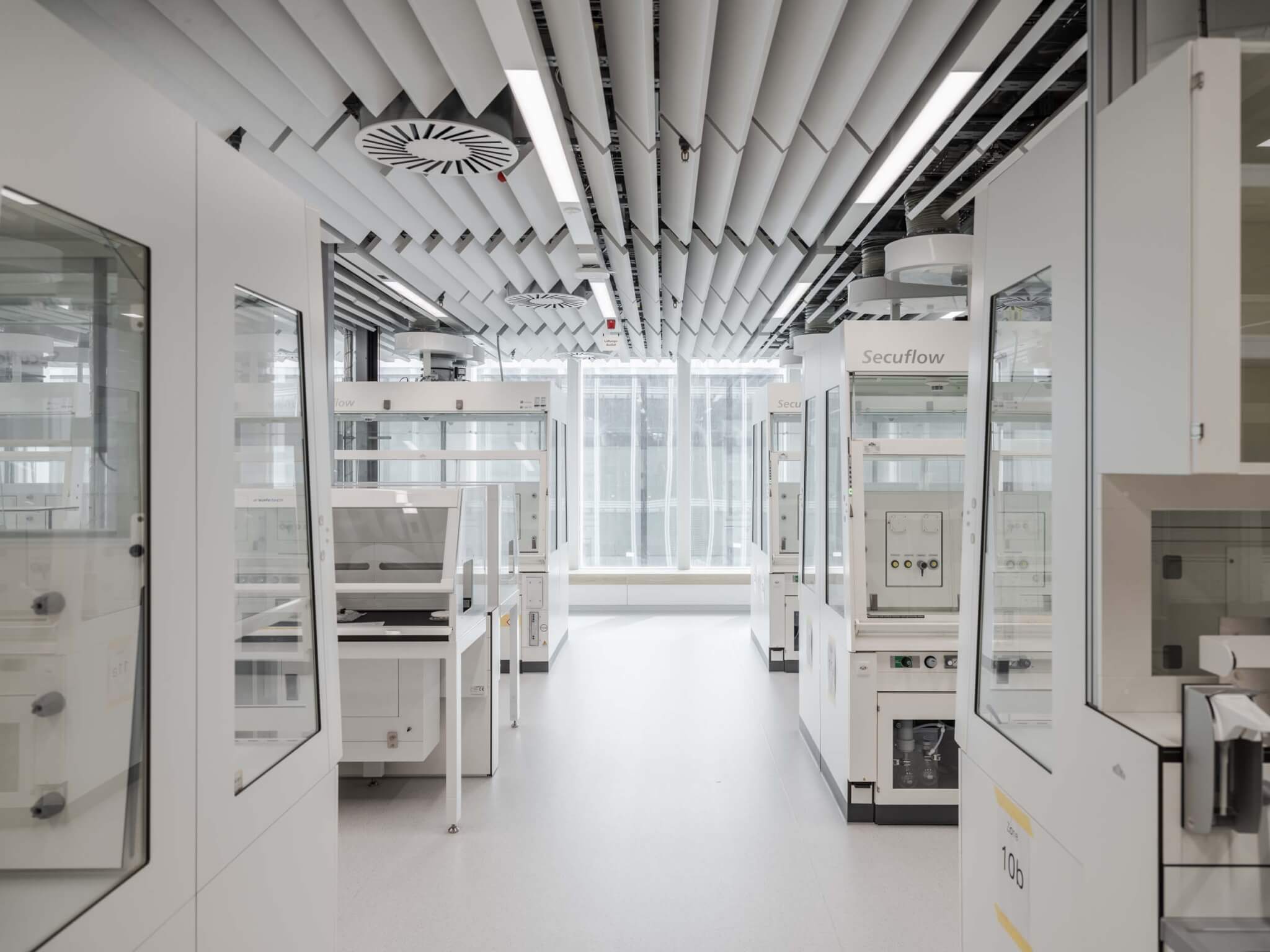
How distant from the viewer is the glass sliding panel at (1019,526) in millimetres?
1926

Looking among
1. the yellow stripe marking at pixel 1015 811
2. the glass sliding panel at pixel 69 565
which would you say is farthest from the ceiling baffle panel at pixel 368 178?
the yellow stripe marking at pixel 1015 811

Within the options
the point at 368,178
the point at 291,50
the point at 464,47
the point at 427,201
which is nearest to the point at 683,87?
the point at 464,47

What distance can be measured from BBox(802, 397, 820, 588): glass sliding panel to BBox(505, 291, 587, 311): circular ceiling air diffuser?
205 cm

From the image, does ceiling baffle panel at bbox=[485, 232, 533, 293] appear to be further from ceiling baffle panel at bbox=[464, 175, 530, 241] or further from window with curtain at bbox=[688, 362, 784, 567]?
window with curtain at bbox=[688, 362, 784, 567]

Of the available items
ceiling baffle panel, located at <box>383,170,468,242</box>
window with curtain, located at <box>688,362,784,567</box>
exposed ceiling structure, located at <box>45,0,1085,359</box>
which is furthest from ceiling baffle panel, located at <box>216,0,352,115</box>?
window with curtain, located at <box>688,362,784,567</box>

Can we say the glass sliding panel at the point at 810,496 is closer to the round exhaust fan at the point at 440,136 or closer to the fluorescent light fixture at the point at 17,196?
the round exhaust fan at the point at 440,136

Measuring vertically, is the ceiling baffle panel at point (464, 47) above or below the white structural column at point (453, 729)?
above

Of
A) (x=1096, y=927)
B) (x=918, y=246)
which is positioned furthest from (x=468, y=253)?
(x=1096, y=927)

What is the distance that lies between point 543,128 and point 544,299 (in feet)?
10.2

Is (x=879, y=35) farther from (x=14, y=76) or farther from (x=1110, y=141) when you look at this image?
(x=14, y=76)

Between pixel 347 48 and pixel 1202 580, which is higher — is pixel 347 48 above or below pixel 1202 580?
above

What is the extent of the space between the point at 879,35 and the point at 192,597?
2627 millimetres

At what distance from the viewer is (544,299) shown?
6.14m

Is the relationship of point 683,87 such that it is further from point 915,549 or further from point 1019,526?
point 915,549
